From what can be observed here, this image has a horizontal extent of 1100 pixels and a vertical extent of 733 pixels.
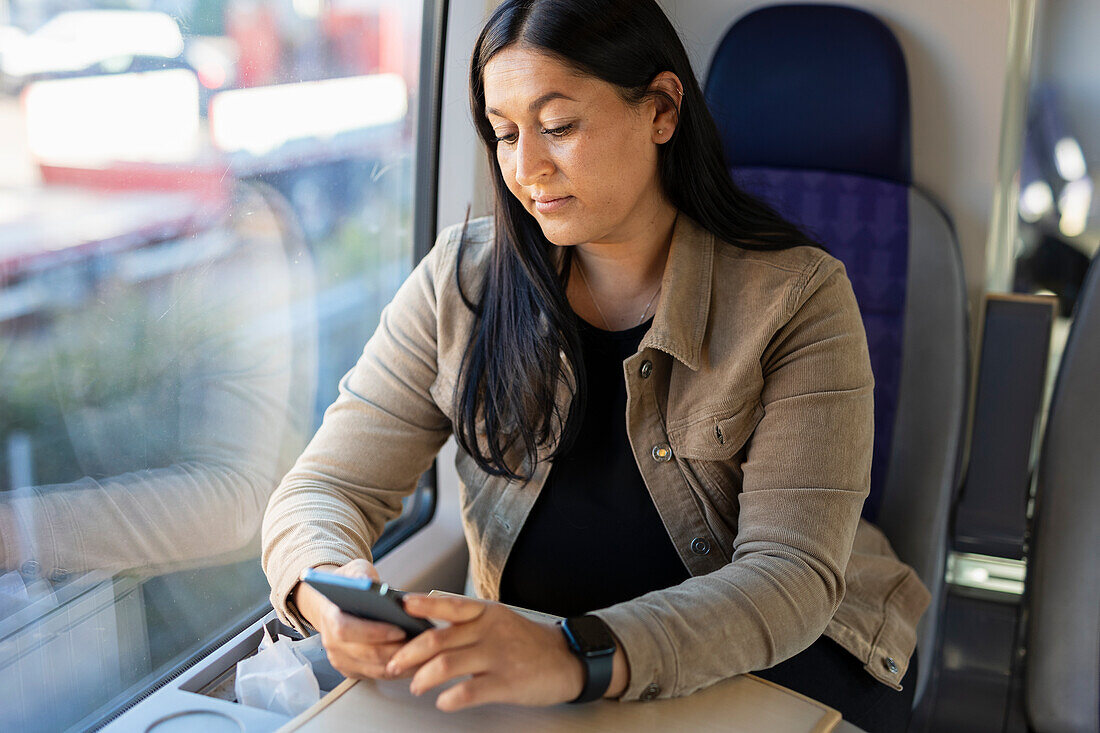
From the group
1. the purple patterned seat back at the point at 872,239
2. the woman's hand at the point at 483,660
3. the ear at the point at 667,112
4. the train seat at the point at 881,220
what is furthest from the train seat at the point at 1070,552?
the woman's hand at the point at 483,660

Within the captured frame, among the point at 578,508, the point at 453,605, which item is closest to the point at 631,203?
the point at 578,508

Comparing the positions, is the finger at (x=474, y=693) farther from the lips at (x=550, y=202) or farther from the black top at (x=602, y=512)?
the lips at (x=550, y=202)

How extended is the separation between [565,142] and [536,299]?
Result: 25 centimetres

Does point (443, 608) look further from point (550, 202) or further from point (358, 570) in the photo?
point (550, 202)

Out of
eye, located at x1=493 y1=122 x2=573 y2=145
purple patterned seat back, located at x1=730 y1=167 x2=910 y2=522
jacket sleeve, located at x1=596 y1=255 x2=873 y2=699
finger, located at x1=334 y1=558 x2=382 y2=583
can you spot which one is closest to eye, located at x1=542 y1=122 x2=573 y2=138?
eye, located at x1=493 y1=122 x2=573 y2=145

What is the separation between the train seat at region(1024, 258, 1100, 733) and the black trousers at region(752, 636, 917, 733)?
0.47 meters

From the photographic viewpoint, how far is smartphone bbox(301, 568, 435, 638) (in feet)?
3.27

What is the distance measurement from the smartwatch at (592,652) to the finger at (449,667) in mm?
100

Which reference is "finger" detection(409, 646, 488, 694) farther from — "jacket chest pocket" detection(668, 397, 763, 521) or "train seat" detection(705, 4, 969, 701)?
"train seat" detection(705, 4, 969, 701)

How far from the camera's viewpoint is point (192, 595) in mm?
1525

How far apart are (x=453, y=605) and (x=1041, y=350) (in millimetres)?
1365

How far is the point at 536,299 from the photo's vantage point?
1451 millimetres

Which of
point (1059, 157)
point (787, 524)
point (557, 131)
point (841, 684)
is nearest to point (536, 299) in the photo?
point (557, 131)

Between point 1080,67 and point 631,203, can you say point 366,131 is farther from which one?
point 1080,67
